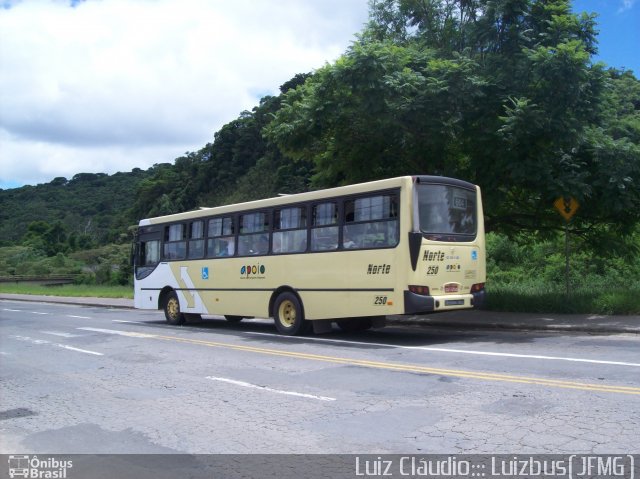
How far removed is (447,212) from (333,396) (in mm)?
5981

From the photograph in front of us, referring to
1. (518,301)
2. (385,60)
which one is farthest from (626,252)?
(385,60)

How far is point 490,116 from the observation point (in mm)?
14234

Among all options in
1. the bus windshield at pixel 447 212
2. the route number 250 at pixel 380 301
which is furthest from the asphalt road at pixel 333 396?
the bus windshield at pixel 447 212

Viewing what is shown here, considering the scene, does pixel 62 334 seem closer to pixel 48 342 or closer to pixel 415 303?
pixel 48 342

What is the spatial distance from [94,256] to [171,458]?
75.5 m

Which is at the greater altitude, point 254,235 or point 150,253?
point 254,235

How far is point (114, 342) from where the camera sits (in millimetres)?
14227

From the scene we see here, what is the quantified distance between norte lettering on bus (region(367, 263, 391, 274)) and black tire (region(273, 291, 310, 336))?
233cm

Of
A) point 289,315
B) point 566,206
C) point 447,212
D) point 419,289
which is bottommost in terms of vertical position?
point 289,315

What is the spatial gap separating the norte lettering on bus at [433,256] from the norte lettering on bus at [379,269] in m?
0.71

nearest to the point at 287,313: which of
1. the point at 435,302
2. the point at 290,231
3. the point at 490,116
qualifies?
the point at 290,231

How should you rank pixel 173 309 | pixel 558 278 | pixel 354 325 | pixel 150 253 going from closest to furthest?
1. pixel 354 325
2. pixel 173 309
3. pixel 150 253
4. pixel 558 278

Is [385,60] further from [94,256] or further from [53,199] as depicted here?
[53,199]

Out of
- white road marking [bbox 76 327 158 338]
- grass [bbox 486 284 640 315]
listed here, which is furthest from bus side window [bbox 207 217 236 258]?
grass [bbox 486 284 640 315]
